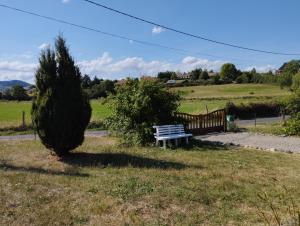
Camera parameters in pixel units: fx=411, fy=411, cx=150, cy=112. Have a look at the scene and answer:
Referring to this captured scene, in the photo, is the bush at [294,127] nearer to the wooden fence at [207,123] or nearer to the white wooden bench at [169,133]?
the wooden fence at [207,123]

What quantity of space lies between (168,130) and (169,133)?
133 millimetres

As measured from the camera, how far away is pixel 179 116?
18422 millimetres

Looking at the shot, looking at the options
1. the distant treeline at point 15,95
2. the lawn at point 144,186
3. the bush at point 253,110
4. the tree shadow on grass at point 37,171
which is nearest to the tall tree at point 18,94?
the distant treeline at point 15,95

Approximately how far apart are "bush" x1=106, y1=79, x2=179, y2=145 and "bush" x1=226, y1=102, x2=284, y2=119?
21.8m

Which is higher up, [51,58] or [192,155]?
[51,58]

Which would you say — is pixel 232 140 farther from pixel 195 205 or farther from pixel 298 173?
pixel 195 205

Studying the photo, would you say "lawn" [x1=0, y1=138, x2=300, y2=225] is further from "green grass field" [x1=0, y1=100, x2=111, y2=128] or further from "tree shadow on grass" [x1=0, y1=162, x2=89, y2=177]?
"green grass field" [x1=0, y1=100, x2=111, y2=128]

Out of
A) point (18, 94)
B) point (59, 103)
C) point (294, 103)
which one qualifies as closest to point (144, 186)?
point (59, 103)

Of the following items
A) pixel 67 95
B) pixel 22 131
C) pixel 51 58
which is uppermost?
pixel 51 58

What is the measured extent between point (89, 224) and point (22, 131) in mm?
22350

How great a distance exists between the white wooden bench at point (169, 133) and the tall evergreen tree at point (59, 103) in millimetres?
3674

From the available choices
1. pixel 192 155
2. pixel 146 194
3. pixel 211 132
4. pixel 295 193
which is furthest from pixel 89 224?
pixel 211 132

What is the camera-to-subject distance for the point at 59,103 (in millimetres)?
12805

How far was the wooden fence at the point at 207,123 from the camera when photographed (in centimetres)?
2011
